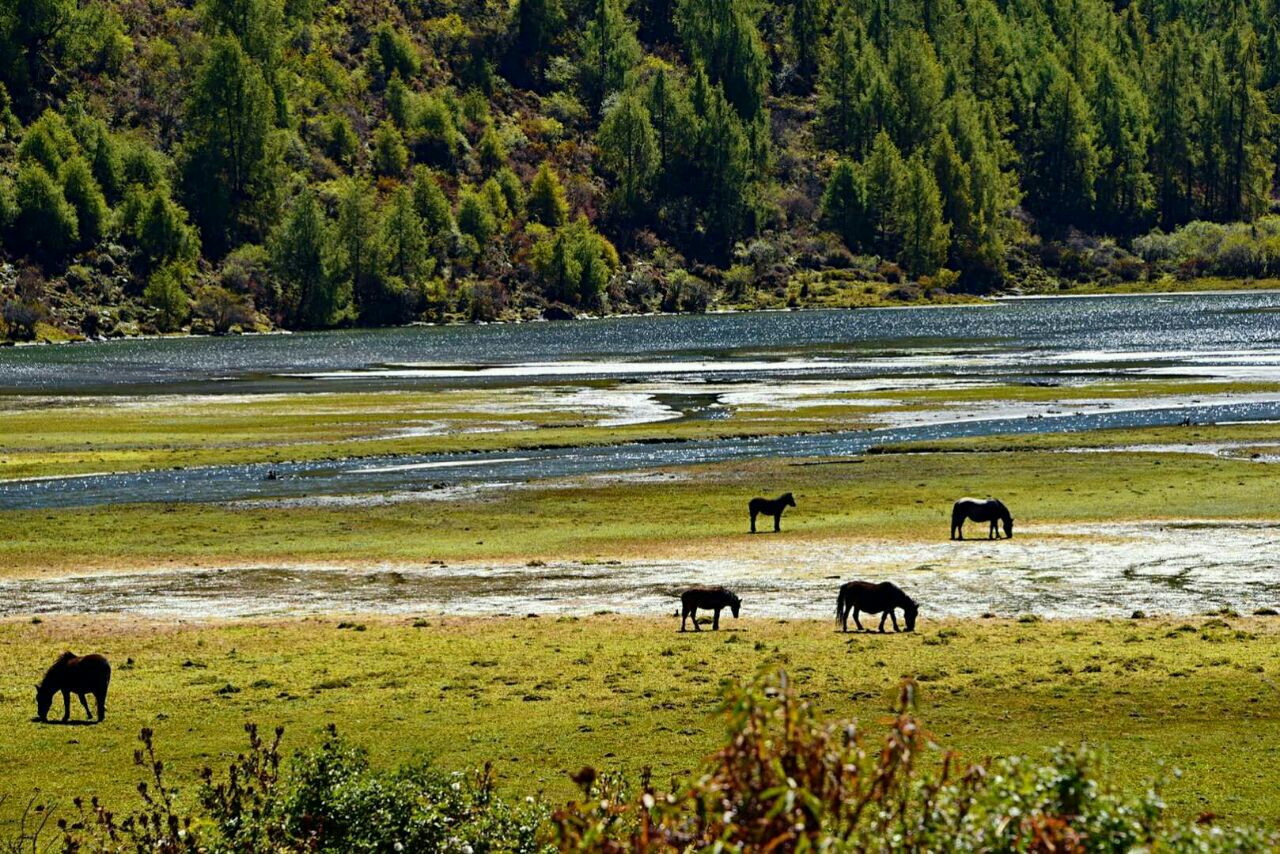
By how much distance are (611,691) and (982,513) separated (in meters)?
22.1

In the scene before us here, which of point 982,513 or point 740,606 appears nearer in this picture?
point 740,606

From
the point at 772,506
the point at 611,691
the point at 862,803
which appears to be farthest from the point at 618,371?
the point at 862,803

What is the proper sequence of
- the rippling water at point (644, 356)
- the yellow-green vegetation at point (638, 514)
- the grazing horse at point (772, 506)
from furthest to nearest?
the rippling water at point (644, 356) < the grazing horse at point (772, 506) < the yellow-green vegetation at point (638, 514)

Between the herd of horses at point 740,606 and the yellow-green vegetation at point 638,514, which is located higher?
the herd of horses at point 740,606

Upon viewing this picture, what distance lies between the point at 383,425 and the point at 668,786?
233 feet

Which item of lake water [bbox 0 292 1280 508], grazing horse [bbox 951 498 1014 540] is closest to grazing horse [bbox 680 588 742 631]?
grazing horse [bbox 951 498 1014 540]

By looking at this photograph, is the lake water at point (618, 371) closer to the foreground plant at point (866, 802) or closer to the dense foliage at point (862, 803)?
the dense foliage at point (862, 803)

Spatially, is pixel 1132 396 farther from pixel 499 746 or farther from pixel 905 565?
pixel 499 746

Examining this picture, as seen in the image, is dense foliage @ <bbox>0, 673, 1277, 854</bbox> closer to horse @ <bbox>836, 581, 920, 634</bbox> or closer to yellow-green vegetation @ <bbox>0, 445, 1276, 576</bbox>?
horse @ <bbox>836, 581, 920, 634</bbox>

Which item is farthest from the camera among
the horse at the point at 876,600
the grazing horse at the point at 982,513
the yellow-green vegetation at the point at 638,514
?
the yellow-green vegetation at the point at 638,514

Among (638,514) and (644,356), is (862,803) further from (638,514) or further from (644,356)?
(644,356)

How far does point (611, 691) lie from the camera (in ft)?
96.7

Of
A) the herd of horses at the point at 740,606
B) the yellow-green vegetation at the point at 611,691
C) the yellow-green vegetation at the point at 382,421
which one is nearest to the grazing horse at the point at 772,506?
the herd of horses at the point at 740,606

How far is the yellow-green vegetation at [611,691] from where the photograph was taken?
24516mm
